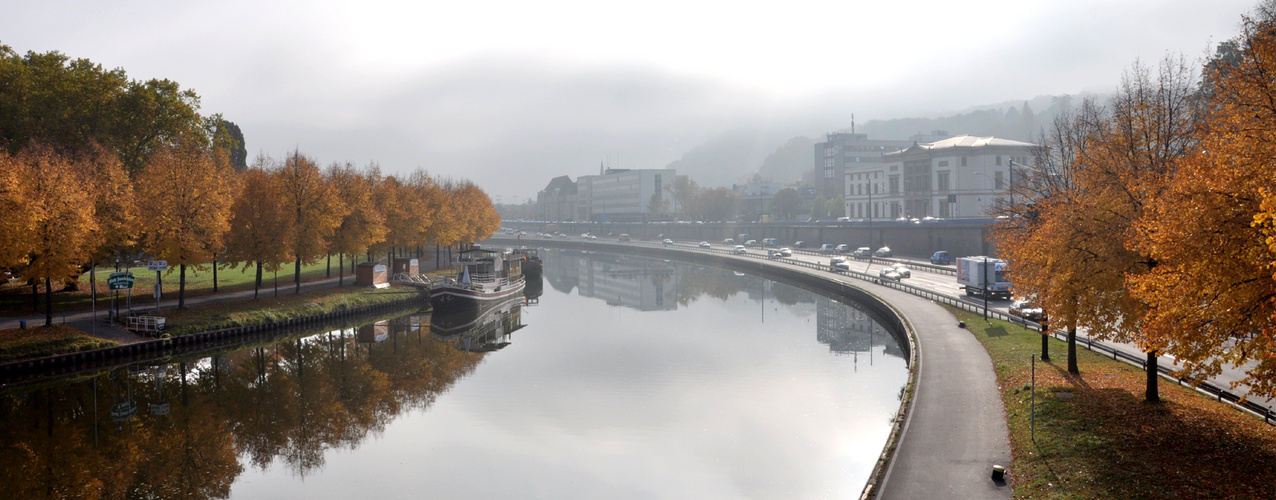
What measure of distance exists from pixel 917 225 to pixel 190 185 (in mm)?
92430

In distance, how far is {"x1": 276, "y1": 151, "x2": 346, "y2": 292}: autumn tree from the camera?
200 ft

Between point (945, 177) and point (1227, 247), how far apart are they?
395 feet

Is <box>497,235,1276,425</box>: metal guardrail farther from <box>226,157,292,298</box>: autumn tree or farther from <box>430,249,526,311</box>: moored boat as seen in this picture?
<box>226,157,292,298</box>: autumn tree

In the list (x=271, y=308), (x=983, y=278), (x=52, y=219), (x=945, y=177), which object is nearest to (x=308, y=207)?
(x=271, y=308)

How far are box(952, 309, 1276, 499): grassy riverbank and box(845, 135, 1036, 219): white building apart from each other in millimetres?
88077

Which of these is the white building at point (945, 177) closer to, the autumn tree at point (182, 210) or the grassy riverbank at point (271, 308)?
the grassy riverbank at point (271, 308)

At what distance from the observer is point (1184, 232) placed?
17.6 meters

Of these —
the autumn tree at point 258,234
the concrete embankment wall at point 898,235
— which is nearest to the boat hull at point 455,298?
the autumn tree at point 258,234

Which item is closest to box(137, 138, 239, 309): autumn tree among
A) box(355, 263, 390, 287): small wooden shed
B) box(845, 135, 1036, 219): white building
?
box(355, 263, 390, 287): small wooden shed

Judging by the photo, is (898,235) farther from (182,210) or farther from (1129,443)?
(1129,443)

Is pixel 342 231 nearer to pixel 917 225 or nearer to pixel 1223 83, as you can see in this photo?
pixel 1223 83

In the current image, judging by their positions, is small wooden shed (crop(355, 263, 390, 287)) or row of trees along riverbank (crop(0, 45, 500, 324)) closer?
row of trees along riverbank (crop(0, 45, 500, 324))

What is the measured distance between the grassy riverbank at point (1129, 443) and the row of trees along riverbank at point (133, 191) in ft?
148

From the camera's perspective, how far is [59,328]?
146 feet
